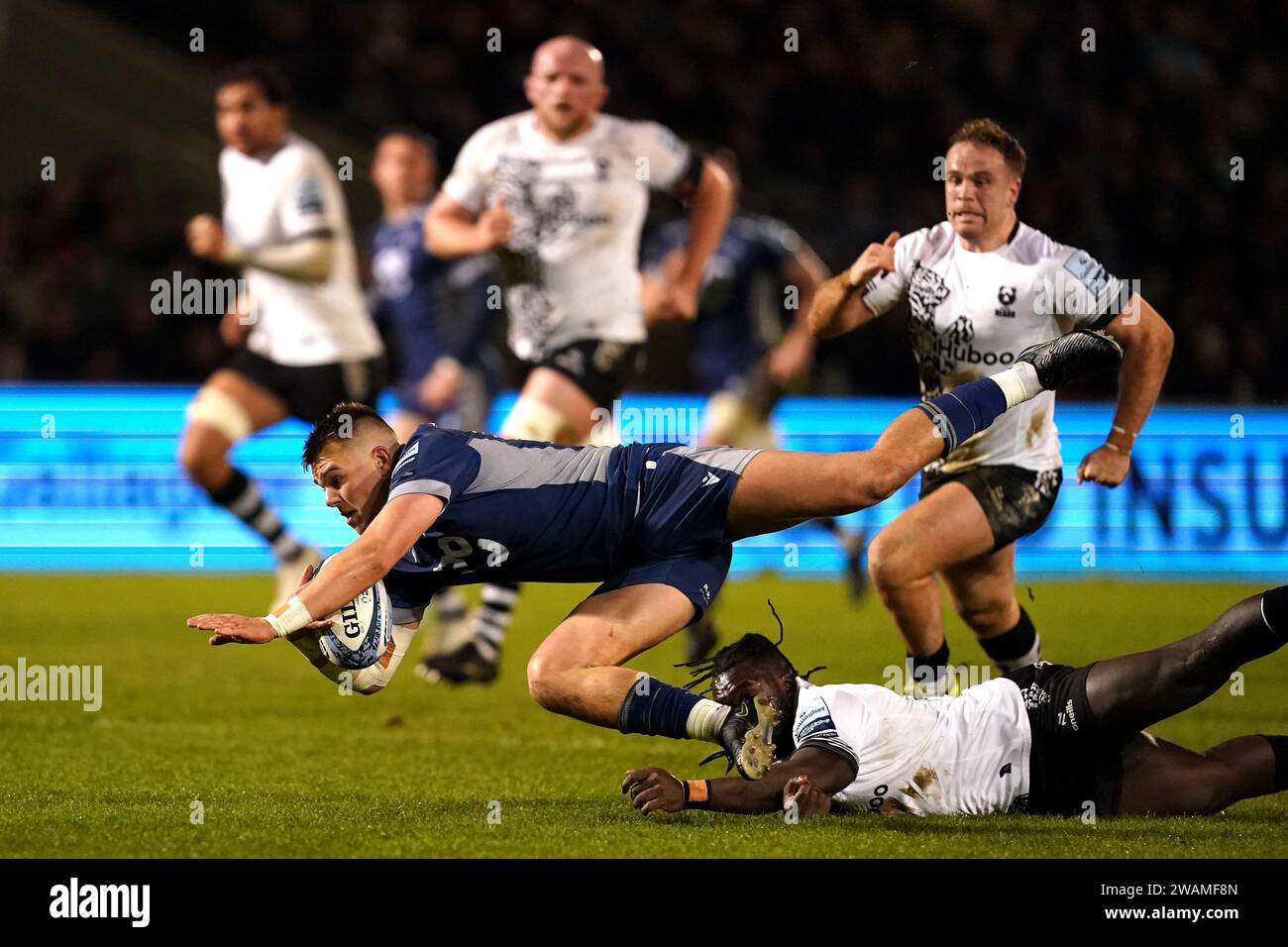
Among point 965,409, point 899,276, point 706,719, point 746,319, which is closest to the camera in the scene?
point 706,719

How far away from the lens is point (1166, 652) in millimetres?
4949

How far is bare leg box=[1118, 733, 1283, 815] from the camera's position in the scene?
5.16 metres

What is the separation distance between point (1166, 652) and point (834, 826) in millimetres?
1039

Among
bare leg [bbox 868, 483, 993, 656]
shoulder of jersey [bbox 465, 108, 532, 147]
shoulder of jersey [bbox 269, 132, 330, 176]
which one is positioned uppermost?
shoulder of jersey [bbox 269, 132, 330, 176]

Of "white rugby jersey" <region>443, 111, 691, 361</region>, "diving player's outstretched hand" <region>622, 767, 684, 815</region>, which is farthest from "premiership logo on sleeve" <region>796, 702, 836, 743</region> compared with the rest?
"white rugby jersey" <region>443, 111, 691, 361</region>

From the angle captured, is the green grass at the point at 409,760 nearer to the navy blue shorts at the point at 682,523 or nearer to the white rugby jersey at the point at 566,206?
the navy blue shorts at the point at 682,523

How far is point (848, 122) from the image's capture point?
55.3 feet

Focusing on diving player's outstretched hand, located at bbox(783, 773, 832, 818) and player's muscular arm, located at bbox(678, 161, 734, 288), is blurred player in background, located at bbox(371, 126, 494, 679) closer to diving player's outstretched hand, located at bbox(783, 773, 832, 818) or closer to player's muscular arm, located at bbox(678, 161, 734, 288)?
player's muscular arm, located at bbox(678, 161, 734, 288)

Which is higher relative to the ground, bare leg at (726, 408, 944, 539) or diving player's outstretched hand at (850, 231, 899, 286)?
diving player's outstretched hand at (850, 231, 899, 286)

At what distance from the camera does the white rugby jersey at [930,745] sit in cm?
501

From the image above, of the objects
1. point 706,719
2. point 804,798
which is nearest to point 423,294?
point 706,719

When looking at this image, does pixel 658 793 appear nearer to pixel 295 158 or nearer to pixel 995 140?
pixel 995 140

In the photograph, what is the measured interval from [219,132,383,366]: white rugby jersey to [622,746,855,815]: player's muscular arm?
16.5 feet

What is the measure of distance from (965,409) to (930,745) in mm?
1061
